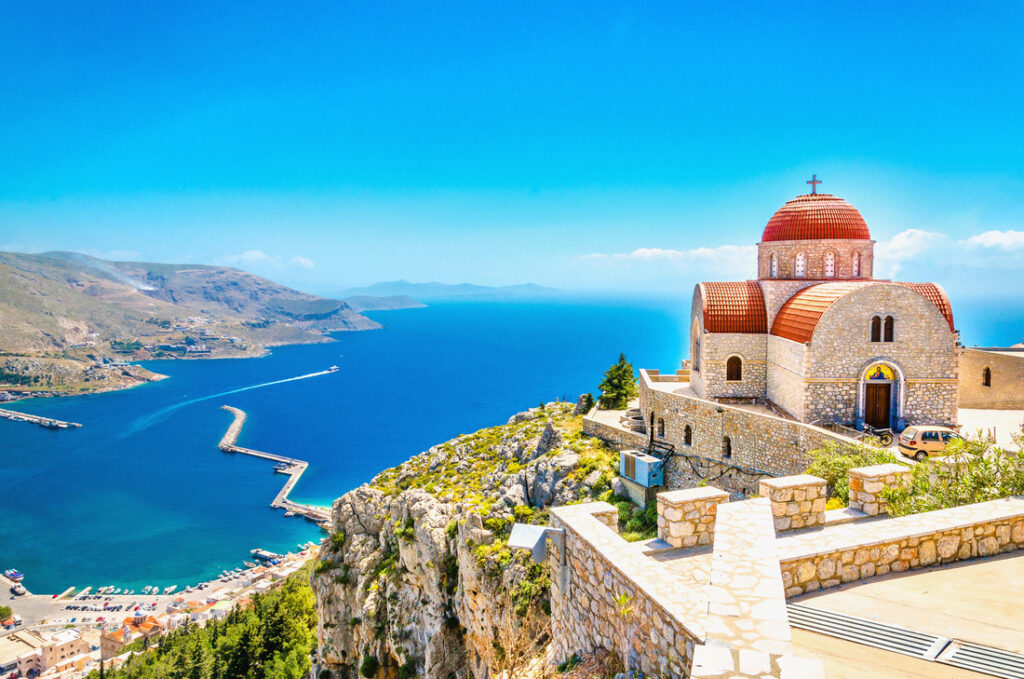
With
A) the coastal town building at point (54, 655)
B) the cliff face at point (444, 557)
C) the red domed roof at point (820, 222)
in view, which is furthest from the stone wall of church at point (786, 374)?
the coastal town building at point (54, 655)

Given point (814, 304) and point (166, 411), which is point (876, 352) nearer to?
point (814, 304)

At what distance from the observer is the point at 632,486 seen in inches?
715

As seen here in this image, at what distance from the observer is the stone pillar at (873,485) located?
734cm

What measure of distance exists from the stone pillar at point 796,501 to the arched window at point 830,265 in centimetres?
1656

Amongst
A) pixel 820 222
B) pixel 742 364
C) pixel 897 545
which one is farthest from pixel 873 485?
pixel 820 222

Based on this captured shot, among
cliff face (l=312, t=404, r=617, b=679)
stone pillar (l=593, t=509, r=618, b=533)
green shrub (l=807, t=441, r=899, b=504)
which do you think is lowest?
cliff face (l=312, t=404, r=617, b=679)

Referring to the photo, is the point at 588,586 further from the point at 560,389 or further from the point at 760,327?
the point at 560,389

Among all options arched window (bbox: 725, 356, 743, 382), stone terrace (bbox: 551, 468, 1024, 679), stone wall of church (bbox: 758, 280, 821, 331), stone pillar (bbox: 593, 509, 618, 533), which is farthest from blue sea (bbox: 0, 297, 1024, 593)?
stone terrace (bbox: 551, 468, 1024, 679)

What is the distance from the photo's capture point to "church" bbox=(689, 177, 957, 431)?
56.2 feet

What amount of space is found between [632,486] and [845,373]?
7.05 meters

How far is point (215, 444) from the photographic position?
278 feet

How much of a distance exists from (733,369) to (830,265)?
5153 mm

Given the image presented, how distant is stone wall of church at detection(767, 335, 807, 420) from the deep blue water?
167 feet

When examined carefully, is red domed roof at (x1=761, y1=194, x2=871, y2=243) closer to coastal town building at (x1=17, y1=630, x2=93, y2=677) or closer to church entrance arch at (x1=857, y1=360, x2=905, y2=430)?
church entrance arch at (x1=857, y1=360, x2=905, y2=430)
